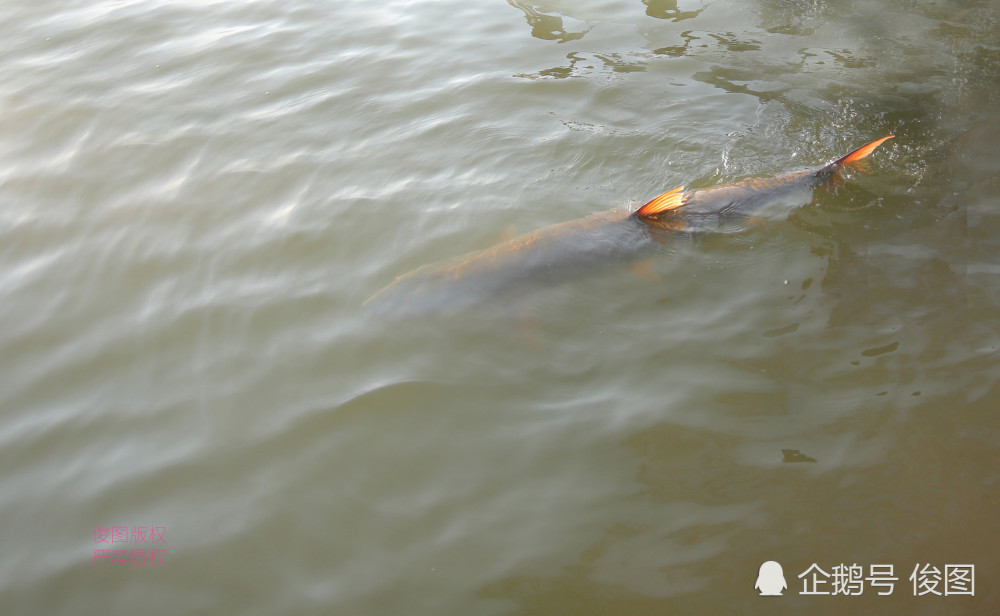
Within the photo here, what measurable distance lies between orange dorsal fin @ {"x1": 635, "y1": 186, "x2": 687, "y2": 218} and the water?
0.34 m

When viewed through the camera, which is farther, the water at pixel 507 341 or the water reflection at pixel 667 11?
the water reflection at pixel 667 11

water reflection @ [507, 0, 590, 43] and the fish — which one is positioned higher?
water reflection @ [507, 0, 590, 43]

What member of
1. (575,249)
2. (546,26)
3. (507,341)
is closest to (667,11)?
(546,26)

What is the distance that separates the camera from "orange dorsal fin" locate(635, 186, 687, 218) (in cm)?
413

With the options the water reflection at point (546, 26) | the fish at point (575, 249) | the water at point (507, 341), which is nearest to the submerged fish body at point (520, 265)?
the fish at point (575, 249)

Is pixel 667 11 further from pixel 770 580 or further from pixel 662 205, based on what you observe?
pixel 770 580

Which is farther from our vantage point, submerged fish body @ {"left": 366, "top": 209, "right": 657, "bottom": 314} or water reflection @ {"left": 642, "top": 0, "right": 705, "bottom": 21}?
water reflection @ {"left": 642, "top": 0, "right": 705, "bottom": 21}

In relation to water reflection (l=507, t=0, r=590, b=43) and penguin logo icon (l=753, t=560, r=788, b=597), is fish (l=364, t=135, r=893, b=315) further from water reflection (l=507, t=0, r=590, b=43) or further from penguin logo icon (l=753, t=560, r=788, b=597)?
water reflection (l=507, t=0, r=590, b=43)

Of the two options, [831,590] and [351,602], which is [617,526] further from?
[351,602]

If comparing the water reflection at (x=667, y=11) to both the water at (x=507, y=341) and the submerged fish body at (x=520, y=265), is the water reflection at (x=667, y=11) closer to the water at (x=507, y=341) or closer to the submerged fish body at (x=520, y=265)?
the water at (x=507, y=341)

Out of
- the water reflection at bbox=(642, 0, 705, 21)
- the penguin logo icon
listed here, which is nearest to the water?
the penguin logo icon

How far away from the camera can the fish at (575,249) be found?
409 centimetres

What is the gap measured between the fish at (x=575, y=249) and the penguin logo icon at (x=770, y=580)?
1.99m

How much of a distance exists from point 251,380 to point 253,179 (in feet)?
7.46
